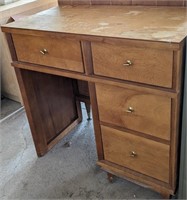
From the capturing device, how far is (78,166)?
1574 millimetres

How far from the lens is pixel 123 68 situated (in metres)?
1.03

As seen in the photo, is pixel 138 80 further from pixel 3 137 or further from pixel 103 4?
pixel 3 137

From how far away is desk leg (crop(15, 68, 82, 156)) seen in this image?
1507mm

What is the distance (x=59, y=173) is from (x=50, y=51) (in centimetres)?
69

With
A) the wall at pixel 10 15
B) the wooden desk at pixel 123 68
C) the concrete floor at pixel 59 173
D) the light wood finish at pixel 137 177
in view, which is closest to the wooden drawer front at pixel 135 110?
the wooden desk at pixel 123 68

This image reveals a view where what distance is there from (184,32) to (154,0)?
0.43 meters

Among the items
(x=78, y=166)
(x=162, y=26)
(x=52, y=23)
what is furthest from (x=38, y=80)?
(x=162, y=26)

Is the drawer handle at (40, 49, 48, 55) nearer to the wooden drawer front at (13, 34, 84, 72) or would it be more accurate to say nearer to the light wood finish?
the wooden drawer front at (13, 34, 84, 72)

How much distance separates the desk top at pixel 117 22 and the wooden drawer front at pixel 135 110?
0.70ft

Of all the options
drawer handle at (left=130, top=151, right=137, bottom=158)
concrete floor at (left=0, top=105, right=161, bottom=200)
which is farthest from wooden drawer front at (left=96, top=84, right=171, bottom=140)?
concrete floor at (left=0, top=105, right=161, bottom=200)

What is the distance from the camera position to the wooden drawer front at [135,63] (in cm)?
93

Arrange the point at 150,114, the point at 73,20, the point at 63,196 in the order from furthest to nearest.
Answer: the point at 63,196 < the point at 73,20 < the point at 150,114

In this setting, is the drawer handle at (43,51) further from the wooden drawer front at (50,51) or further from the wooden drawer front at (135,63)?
the wooden drawer front at (135,63)

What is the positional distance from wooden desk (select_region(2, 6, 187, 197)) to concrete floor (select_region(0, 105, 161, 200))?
0.40 ft
